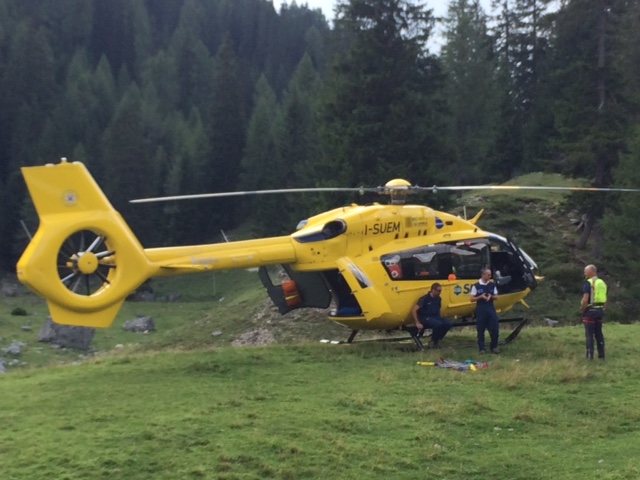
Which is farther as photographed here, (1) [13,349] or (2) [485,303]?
(1) [13,349]

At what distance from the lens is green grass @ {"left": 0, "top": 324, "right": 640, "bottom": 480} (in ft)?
29.9

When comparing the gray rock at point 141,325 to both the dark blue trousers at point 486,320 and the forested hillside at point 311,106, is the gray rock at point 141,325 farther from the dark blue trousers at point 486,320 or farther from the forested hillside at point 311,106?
the dark blue trousers at point 486,320

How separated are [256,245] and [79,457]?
626cm

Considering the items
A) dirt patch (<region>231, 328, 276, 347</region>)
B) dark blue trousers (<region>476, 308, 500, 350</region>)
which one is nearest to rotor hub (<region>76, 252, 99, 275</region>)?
dark blue trousers (<region>476, 308, 500, 350</region>)

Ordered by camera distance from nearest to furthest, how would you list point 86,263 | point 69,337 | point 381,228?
point 86,263 → point 381,228 → point 69,337

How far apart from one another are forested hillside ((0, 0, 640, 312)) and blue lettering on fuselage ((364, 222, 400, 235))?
14267 mm

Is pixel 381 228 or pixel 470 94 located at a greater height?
pixel 470 94

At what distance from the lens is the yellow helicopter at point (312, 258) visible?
12.6m

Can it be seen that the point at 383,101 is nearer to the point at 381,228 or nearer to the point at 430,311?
the point at 381,228

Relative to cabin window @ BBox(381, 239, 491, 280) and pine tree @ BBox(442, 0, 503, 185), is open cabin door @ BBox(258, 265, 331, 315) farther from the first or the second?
pine tree @ BBox(442, 0, 503, 185)

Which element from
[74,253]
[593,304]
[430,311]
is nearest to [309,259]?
[430,311]

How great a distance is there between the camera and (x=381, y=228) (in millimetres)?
15695

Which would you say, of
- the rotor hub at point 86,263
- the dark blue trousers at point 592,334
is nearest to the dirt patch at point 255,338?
the dark blue trousers at point 592,334

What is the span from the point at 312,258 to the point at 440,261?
2637mm
